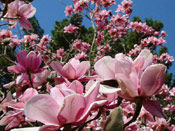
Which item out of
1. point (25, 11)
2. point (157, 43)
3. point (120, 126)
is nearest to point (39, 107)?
point (120, 126)

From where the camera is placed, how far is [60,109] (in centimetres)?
38

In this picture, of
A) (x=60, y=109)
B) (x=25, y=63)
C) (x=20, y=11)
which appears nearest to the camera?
(x=60, y=109)

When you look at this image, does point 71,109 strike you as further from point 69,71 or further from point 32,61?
point 32,61

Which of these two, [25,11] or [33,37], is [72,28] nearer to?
[33,37]

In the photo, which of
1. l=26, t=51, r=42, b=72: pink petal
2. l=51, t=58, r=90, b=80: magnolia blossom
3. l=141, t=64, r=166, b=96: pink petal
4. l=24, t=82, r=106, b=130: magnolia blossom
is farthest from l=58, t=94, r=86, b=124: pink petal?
l=26, t=51, r=42, b=72: pink petal

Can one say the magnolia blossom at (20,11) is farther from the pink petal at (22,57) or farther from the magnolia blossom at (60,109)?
the magnolia blossom at (60,109)

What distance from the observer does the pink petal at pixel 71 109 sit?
1.25 feet

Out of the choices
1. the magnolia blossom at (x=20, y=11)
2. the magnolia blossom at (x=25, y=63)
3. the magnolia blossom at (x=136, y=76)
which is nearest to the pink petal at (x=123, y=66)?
the magnolia blossom at (x=136, y=76)

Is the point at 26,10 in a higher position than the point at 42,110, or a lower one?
higher

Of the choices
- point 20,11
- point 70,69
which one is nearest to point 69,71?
point 70,69

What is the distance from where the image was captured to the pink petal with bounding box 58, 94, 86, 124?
1.25 feet

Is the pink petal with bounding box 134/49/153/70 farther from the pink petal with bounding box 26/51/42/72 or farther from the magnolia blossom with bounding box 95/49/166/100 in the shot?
the pink petal with bounding box 26/51/42/72

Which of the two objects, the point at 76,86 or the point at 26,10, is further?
the point at 26,10

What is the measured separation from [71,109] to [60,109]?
18mm
